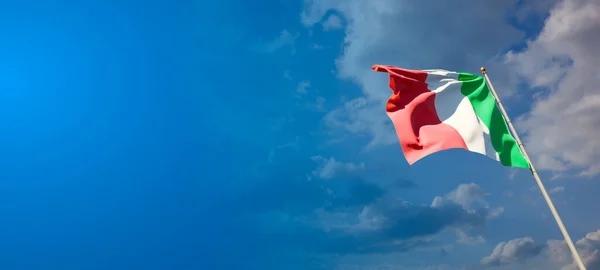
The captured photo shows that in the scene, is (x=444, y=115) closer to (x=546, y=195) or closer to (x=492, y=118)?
(x=492, y=118)

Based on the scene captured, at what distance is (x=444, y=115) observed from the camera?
1916cm

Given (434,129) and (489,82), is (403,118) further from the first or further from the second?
(489,82)

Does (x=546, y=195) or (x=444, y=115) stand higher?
(x=444, y=115)

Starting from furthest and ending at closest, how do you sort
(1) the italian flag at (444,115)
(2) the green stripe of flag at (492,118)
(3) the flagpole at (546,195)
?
(1) the italian flag at (444,115), (2) the green stripe of flag at (492,118), (3) the flagpole at (546,195)

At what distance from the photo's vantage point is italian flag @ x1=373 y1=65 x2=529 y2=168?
687 inches

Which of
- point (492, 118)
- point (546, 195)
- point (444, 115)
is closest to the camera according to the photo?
point (546, 195)

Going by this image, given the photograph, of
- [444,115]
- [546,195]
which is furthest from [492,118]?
[546,195]

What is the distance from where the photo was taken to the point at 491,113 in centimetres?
1788

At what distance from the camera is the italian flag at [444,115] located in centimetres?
1744

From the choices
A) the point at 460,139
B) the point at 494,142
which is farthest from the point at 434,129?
the point at 494,142

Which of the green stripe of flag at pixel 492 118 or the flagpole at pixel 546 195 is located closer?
the flagpole at pixel 546 195

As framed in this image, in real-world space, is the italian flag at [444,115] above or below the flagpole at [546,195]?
above

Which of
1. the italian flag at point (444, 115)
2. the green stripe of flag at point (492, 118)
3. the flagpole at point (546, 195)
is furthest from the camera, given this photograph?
the italian flag at point (444, 115)

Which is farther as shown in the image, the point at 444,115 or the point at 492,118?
the point at 444,115
